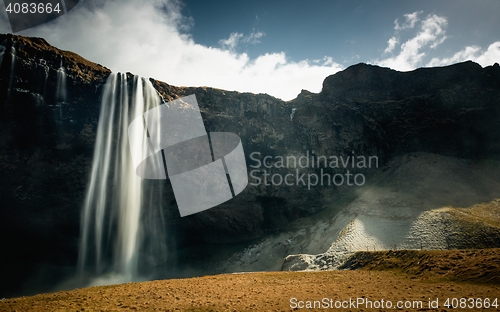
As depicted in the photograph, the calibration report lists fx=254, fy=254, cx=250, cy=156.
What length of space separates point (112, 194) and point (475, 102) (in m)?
65.1

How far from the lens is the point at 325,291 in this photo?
13.3m

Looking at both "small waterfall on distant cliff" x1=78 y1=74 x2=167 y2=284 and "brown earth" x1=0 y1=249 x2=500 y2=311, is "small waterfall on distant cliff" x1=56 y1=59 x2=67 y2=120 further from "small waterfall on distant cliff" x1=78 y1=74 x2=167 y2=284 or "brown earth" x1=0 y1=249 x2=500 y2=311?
"brown earth" x1=0 y1=249 x2=500 y2=311

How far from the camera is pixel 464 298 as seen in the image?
1045cm

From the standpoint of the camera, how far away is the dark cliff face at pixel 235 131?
29.2 metres

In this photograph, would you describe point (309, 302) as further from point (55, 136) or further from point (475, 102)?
point (475, 102)

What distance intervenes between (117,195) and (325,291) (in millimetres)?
28612

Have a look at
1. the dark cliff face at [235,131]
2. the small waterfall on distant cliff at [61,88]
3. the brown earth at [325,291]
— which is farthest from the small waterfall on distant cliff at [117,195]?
the brown earth at [325,291]

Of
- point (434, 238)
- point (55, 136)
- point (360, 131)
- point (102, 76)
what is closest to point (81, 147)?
point (55, 136)

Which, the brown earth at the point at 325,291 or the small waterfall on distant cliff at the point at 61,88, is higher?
the small waterfall on distant cliff at the point at 61,88

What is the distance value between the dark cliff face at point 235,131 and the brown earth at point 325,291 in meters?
20.6

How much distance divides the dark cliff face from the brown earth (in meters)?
20.6

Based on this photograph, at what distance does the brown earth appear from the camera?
11.2 meters

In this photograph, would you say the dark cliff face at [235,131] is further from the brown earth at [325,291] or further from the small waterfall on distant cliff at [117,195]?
the brown earth at [325,291]

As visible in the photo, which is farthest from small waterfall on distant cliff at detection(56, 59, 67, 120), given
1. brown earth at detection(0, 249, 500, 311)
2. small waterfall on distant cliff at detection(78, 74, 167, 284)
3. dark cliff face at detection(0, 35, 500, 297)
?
brown earth at detection(0, 249, 500, 311)
